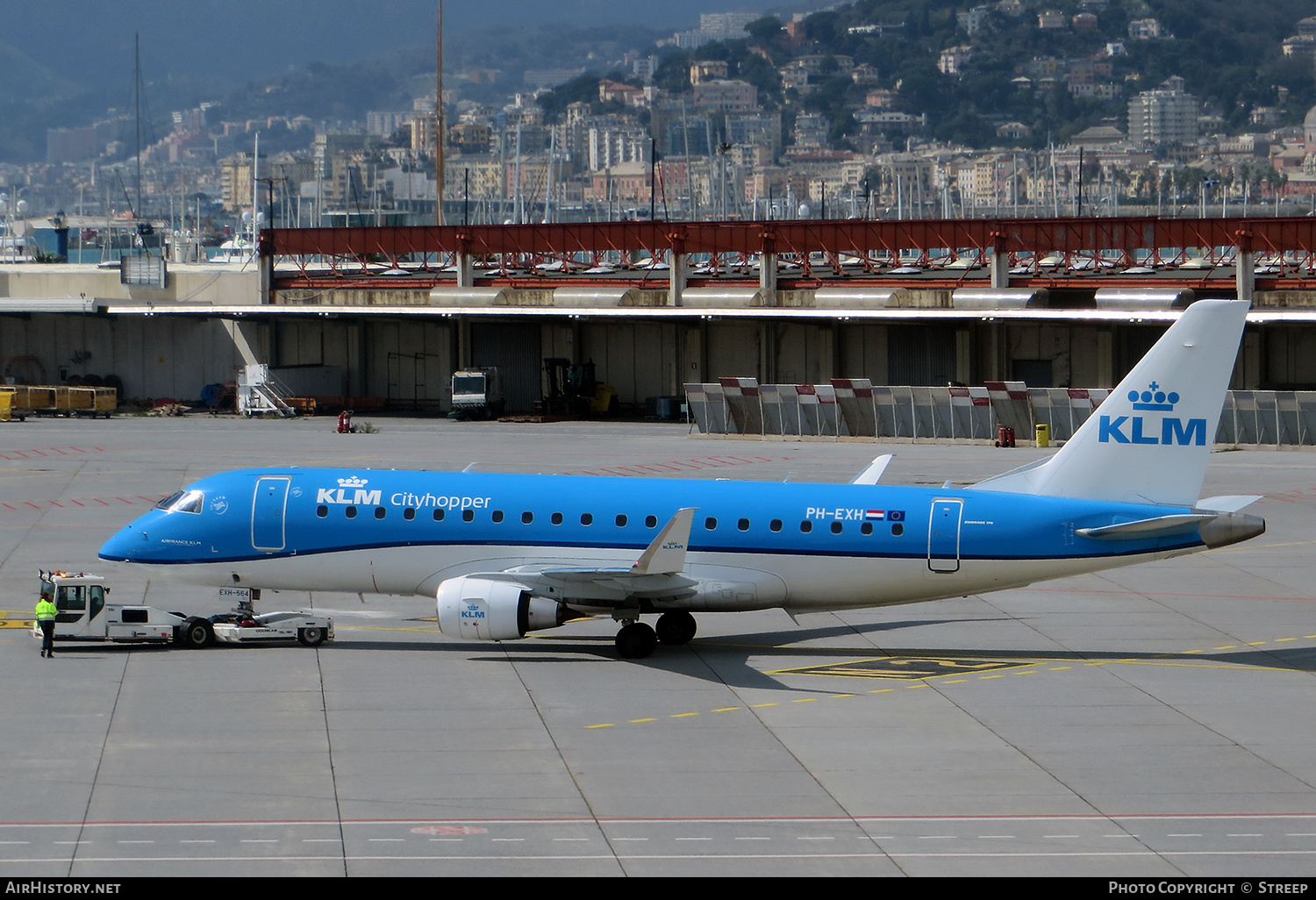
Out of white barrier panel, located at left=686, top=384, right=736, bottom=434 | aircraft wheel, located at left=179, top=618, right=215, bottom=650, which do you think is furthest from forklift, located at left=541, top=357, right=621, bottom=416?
aircraft wheel, located at left=179, top=618, right=215, bottom=650

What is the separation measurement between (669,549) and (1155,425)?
1055 cm

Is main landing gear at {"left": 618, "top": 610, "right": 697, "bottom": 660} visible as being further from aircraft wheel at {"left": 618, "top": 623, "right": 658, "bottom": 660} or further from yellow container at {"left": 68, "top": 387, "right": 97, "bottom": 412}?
yellow container at {"left": 68, "top": 387, "right": 97, "bottom": 412}

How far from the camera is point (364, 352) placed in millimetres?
109750

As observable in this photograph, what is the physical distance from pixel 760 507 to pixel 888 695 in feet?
17.5

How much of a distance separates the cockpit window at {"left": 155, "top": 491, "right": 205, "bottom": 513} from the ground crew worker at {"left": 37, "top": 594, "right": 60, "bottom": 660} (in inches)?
131

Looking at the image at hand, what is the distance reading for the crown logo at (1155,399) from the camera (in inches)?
1325

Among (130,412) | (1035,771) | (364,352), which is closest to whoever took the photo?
(1035,771)

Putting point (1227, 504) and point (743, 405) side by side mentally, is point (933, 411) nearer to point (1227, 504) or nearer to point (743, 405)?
point (743, 405)

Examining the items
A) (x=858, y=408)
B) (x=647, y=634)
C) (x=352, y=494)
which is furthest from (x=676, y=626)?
(x=858, y=408)

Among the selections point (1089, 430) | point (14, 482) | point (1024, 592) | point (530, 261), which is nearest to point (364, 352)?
point (530, 261)

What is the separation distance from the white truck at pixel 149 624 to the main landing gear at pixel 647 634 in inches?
260

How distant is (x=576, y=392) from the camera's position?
101562 mm

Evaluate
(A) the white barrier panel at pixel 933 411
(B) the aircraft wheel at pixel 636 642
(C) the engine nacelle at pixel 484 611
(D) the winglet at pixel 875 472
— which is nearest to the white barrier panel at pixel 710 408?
(A) the white barrier panel at pixel 933 411

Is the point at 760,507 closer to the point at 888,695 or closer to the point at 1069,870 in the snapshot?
the point at 888,695
